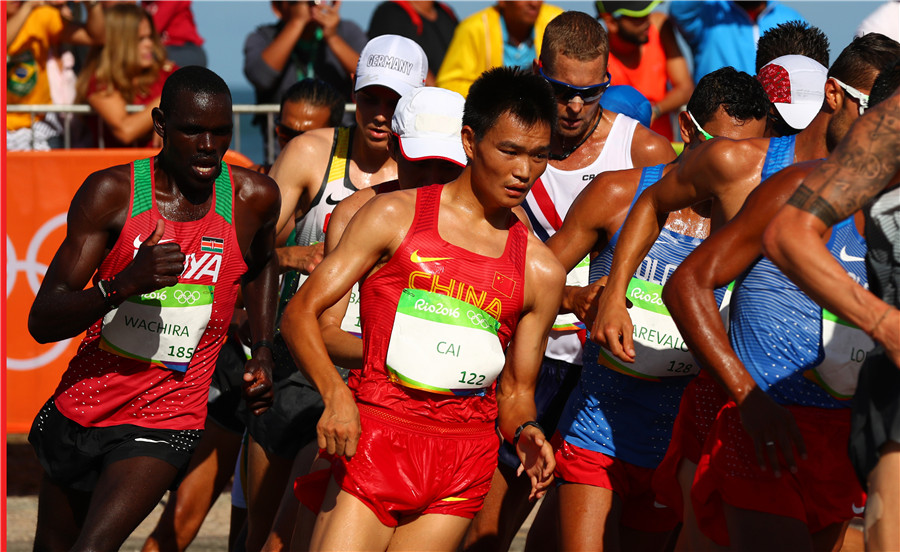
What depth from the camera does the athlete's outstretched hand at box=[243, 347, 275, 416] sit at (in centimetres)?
435

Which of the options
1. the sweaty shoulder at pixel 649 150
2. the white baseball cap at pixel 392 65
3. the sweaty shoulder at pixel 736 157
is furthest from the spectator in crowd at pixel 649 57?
the sweaty shoulder at pixel 736 157

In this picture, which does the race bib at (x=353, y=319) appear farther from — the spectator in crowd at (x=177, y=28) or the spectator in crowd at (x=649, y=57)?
the spectator in crowd at (x=177, y=28)

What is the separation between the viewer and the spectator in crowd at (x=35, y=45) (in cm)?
793

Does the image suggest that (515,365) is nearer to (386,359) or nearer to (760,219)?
(386,359)

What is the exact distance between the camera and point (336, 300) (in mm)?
3482

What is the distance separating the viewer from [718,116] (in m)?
4.52

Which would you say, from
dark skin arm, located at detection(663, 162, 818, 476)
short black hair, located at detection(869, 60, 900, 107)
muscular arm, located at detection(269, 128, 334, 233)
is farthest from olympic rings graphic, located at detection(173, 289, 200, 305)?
short black hair, located at detection(869, 60, 900, 107)

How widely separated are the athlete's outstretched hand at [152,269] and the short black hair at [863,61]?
2.21 m

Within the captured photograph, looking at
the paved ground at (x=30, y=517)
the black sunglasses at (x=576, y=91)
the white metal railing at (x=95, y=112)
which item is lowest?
the paved ground at (x=30, y=517)

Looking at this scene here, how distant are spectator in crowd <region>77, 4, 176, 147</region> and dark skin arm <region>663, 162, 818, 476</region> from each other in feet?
16.4

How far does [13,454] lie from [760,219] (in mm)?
6147

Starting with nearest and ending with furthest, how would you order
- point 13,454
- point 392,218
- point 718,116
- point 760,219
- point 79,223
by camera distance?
1. point 760,219
2. point 392,218
3. point 79,223
4. point 718,116
5. point 13,454

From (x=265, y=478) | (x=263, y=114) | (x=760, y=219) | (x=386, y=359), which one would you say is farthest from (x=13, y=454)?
(x=760, y=219)

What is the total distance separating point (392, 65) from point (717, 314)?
2379 mm
